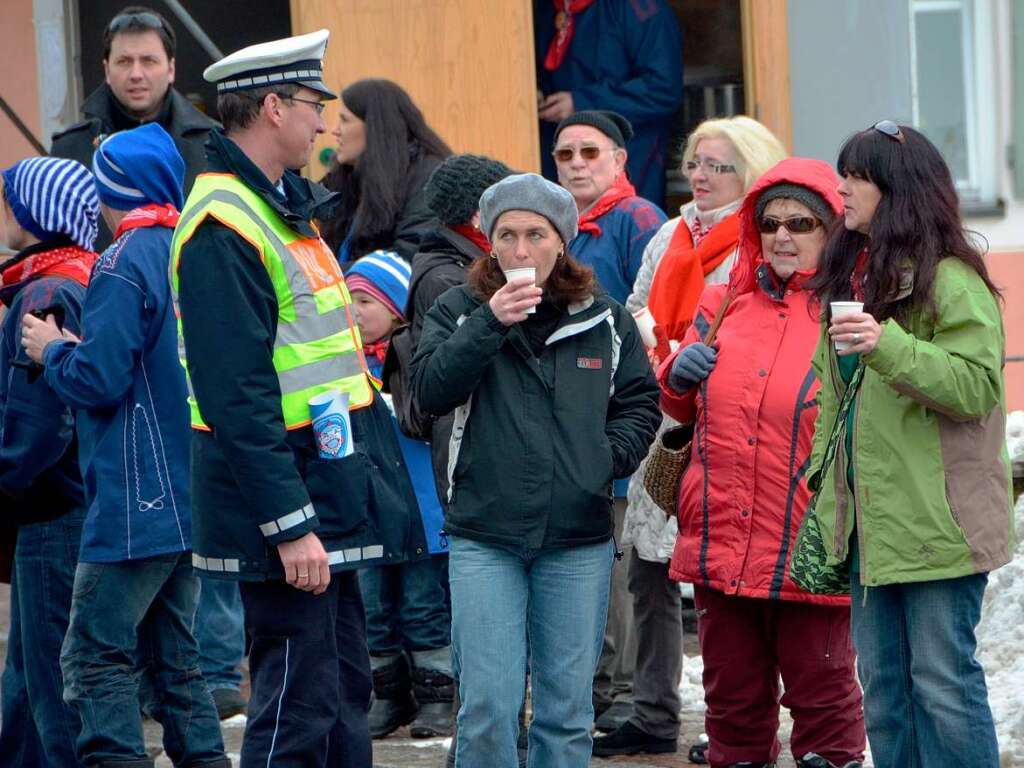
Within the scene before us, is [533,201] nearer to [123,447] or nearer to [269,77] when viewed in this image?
[269,77]

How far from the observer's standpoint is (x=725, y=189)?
6152 millimetres

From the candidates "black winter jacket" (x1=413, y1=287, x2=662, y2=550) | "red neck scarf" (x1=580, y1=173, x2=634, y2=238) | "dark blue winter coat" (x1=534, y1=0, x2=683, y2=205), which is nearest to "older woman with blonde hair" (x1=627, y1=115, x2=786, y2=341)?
"red neck scarf" (x1=580, y1=173, x2=634, y2=238)

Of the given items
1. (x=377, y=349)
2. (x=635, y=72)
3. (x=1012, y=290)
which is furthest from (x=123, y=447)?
(x=1012, y=290)

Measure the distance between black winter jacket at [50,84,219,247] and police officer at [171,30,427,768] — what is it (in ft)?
→ 8.82

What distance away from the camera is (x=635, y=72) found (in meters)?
8.95

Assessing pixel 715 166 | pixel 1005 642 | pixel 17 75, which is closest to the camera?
pixel 715 166

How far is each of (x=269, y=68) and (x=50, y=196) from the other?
1.25m

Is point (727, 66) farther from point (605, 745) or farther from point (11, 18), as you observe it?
point (605, 745)

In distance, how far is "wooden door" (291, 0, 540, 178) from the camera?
28.2 ft

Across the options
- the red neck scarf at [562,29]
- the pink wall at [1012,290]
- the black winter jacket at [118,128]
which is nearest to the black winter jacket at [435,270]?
the black winter jacket at [118,128]

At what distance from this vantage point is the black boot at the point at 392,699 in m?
6.51

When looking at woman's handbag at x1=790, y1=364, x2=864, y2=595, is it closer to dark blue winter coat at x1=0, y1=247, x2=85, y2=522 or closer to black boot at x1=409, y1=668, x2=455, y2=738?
black boot at x1=409, y1=668, x2=455, y2=738

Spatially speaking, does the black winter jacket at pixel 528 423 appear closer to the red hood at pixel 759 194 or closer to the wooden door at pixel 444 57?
the red hood at pixel 759 194

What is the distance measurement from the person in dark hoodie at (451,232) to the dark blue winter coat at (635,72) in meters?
3.13
